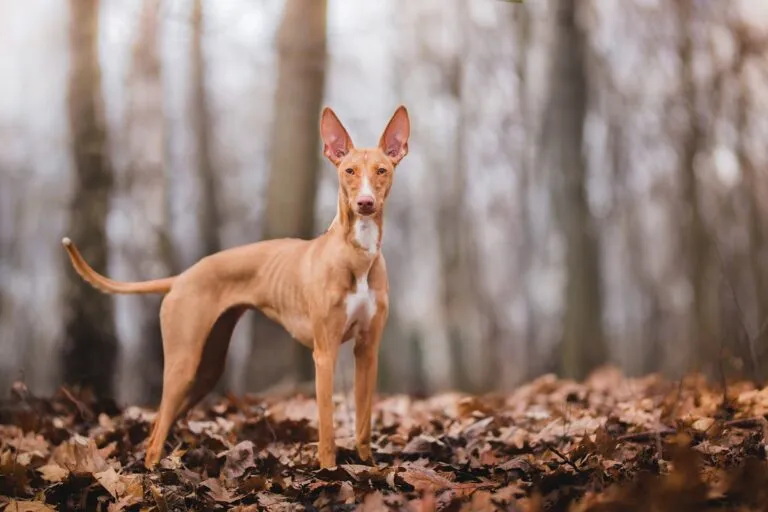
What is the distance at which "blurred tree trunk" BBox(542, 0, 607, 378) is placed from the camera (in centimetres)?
1080

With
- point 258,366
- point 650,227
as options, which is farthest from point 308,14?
point 650,227

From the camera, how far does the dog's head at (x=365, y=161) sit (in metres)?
4.34

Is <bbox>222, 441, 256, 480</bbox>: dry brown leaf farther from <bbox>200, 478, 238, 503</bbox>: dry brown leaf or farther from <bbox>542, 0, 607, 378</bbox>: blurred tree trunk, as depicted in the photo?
<bbox>542, 0, 607, 378</bbox>: blurred tree trunk

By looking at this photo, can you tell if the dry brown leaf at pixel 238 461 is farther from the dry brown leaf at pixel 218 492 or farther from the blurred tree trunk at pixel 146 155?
the blurred tree trunk at pixel 146 155

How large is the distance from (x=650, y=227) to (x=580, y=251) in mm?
15848

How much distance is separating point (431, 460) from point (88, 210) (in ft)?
23.3

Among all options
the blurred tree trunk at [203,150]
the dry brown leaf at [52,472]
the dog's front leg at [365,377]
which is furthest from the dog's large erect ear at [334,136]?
the blurred tree trunk at [203,150]

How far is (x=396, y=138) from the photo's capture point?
4.70m

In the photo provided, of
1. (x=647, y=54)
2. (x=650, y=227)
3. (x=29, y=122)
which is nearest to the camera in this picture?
(x=647, y=54)

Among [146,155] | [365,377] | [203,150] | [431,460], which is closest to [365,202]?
[365,377]

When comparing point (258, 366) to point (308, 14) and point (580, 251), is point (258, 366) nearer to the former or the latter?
point (308, 14)

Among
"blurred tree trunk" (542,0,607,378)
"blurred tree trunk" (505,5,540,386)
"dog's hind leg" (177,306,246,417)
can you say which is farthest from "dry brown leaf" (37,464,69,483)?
"blurred tree trunk" (505,5,540,386)

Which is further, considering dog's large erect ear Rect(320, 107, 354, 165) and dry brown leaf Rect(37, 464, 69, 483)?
dog's large erect ear Rect(320, 107, 354, 165)

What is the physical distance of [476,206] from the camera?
70.1 ft
